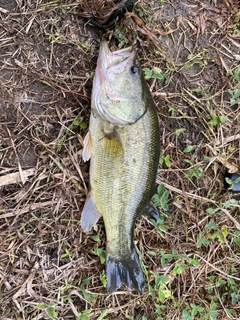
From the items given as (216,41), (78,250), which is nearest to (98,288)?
(78,250)

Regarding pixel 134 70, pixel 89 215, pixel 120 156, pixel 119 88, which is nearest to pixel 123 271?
pixel 89 215

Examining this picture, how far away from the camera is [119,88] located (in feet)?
8.66

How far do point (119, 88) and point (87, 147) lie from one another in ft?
1.65

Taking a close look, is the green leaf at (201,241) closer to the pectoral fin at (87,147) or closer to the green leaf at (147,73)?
the pectoral fin at (87,147)

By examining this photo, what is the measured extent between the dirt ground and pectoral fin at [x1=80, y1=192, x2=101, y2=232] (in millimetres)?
124

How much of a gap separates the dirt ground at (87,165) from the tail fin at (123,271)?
145 millimetres

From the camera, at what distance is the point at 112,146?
8.89ft

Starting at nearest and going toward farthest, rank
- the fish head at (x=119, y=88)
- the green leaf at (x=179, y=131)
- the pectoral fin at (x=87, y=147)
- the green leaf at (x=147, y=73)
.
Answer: the fish head at (x=119, y=88) → the pectoral fin at (x=87, y=147) → the green leaf at (x=147, y=73) → the green leaf at (x=179, y=131)

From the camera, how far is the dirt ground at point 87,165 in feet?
9.36

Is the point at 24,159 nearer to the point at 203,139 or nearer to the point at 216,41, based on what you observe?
the point at 203,139

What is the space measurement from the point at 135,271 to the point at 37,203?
0.93 metres

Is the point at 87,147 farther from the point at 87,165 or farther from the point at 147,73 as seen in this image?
the point at 147,73

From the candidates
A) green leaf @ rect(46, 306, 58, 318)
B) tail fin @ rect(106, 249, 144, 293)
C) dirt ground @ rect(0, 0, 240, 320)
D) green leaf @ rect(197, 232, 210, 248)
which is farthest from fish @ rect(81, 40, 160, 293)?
green leaf @ rect(197, 232, 210, 248)

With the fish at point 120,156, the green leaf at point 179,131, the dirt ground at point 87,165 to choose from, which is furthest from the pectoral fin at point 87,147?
the green leaf at point 179,131
